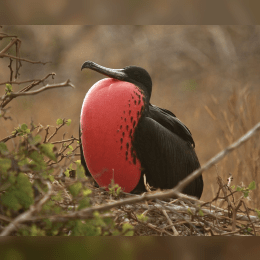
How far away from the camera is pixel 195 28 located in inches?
122

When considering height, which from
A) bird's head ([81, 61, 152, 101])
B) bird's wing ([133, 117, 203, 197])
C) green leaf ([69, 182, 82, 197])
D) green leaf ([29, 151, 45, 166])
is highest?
bird's head ([81, 61, 152, 101])

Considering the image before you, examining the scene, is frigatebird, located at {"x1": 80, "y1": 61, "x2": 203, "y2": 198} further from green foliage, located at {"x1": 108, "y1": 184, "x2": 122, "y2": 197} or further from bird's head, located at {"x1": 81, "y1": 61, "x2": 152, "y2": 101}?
green foliage, located at {"x1": 108, "y1": 184, "x2": 122, "y2": 197}

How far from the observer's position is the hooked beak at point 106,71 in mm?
953

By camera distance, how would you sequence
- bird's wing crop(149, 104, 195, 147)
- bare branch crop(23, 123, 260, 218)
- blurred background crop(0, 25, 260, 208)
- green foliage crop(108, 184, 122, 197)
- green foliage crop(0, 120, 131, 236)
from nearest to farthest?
bare branch crop(23, 123, 260, 218)
green foliage crop(0, 120, 131, 236)
green foliage crop(108, 184, 122, 197)
bird's wing crop(149, 104, 195, 147)
blurred background crop(0, 25, 260, 208)

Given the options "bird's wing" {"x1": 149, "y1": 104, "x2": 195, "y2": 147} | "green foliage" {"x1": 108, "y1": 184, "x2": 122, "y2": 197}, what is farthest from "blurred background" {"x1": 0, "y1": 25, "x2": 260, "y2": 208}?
"green foliage" {"x1": 108, "y1": 184, "x2": 122, "y2": 197}

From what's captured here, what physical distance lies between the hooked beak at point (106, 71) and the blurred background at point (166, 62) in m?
1.12

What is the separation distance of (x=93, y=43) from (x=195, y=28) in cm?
90

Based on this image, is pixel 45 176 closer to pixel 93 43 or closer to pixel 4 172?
pixel 4 172

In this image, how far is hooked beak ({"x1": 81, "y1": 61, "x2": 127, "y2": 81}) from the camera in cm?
95

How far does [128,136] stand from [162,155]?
0.12 m

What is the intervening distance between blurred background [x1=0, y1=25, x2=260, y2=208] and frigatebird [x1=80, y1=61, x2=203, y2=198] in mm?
1066

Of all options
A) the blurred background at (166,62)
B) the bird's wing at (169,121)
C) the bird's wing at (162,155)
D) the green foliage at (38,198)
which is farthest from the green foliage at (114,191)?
the blurred background at (166,62)

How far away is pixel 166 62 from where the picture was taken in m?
3.26

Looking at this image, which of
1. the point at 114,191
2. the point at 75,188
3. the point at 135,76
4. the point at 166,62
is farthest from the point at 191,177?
the point at 166,62
